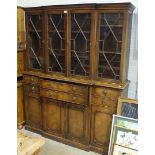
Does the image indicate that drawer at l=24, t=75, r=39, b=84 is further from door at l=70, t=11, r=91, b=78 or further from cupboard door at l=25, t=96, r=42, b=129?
door at l=70, t=11, r=91, b=78

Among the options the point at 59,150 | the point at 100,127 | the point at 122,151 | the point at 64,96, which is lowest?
the point at 59,150

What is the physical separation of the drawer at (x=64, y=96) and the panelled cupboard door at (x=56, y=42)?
315 mm

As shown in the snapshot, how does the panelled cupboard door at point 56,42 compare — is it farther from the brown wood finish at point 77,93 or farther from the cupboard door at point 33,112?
the cupboard door at point 33,112

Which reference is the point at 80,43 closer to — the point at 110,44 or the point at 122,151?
the point at 110,44

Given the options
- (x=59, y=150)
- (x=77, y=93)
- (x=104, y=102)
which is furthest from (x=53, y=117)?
(x=104, y=102)

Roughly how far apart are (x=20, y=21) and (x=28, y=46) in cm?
48

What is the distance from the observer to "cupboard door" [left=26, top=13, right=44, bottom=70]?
9.98 feet

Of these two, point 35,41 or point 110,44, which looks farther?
point 35,41

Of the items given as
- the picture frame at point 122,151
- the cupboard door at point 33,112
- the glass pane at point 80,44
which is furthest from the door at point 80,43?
the picture frame at point 122,151

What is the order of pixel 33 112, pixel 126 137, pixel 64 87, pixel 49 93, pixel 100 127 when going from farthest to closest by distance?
pixel 33 112 < pixel 49 93 < pixel 64 87 < pixel 100 127 < pixel 126 137

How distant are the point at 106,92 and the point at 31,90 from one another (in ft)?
4.00

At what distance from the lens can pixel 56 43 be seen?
117 inches

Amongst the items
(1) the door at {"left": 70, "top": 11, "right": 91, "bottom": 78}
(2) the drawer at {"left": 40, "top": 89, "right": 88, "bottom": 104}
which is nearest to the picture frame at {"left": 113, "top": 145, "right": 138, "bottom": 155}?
(2) the drawer at {"left": 40, "top": 89, "right": 88, "bottom": 104}
